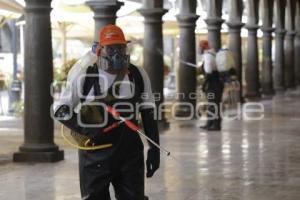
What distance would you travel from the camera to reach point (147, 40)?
51.6 feet

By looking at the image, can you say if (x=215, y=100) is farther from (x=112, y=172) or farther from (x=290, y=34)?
(x=290, y=34)

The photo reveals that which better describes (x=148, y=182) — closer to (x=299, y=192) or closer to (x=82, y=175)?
(x=299, y=192)

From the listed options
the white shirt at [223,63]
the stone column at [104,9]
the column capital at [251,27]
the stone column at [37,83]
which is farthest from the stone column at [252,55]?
the stone column at [37,83]

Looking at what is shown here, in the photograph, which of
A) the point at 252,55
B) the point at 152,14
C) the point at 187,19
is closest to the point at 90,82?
the point at 152,14

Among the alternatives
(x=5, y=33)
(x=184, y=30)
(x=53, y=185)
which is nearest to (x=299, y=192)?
(x=53, y=185)

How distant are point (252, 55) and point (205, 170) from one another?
678 inches

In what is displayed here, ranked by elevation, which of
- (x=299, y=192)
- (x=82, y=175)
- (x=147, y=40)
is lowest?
(x=299, y=192)

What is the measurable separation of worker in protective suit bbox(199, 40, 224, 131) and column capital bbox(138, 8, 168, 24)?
1.06m

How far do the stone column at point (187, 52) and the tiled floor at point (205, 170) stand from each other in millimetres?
3135

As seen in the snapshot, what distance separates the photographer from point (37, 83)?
1089 cm

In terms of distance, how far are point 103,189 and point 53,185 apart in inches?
141

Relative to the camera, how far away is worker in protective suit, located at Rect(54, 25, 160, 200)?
5.37 meters

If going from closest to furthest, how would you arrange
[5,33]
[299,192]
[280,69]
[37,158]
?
[299,192], [37,158], [280,69], [5,33]

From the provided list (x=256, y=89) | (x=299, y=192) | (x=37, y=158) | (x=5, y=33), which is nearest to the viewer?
(x=299, y=192)
